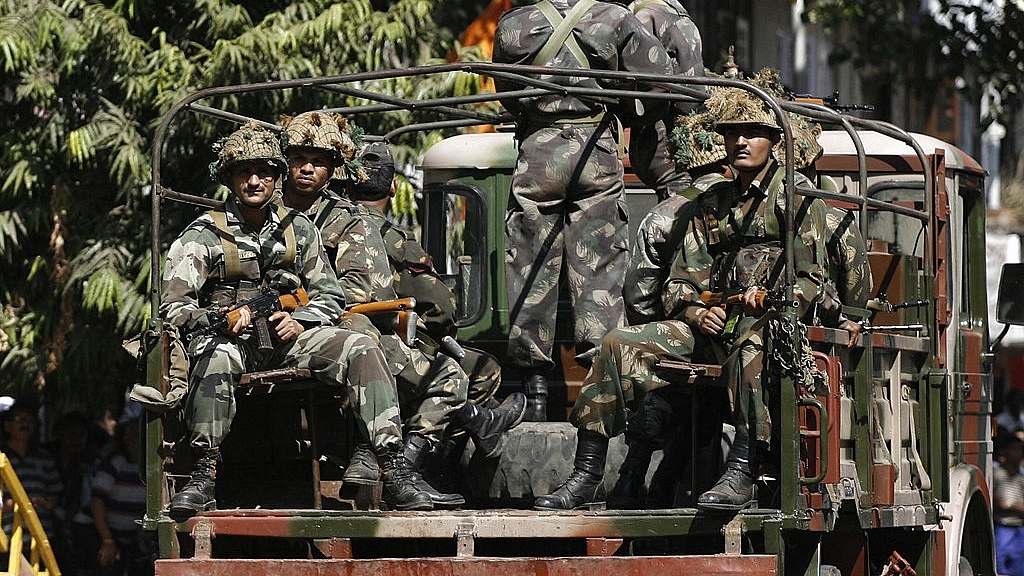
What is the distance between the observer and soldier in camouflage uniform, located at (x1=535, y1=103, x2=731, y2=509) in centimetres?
846

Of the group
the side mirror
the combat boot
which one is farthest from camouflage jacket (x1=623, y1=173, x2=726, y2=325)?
the side mirror

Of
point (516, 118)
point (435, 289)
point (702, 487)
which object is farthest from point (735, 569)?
point (516, 118)

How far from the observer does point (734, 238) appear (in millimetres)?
8672

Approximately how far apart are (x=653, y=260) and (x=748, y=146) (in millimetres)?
688

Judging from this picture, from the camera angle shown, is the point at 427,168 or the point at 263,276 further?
the point at 427,168

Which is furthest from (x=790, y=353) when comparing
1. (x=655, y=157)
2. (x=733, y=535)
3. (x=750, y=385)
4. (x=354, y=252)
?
(x=655, y=157)

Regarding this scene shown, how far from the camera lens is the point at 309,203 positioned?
941 centimetres

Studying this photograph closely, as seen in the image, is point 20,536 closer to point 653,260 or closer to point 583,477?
point 583,477

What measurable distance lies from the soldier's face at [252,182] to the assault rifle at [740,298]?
1861 mm

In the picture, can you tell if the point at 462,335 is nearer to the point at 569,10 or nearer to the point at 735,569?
the point at 569,10

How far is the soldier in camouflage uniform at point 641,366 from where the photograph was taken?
333 inches

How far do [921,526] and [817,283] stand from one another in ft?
4.65

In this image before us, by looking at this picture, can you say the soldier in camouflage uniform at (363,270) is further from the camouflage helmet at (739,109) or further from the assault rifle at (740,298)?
the camouflage helmet at (739,109)

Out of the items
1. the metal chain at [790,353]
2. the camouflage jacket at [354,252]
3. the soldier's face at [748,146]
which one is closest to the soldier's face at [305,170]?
the camouflage jacket at [354,252]
